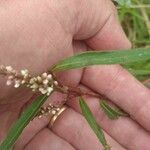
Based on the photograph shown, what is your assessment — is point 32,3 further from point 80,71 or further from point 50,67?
point 80,71

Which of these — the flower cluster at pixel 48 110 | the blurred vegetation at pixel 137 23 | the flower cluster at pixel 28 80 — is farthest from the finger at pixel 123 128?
the flower cluster at pixel 28 80

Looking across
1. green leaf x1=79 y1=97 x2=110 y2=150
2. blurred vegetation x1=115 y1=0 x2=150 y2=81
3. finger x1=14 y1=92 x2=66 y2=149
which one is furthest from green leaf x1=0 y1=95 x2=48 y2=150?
blurred vegetation x1=115 y1=0 x2=150 y2=81

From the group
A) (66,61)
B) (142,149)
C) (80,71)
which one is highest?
(66,61)

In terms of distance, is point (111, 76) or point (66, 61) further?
point (111, 76)

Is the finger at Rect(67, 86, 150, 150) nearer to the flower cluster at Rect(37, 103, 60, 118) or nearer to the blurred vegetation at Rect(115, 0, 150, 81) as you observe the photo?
the flower cluster at Rect(37, 103, 60, 118)

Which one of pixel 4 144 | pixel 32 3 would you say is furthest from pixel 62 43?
pixel 4 144

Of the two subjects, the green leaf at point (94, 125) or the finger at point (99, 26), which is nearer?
the green leaf at point (94, 125)

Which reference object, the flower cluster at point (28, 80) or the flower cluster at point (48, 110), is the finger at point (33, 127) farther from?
the flower cluster at point (28, 80)
